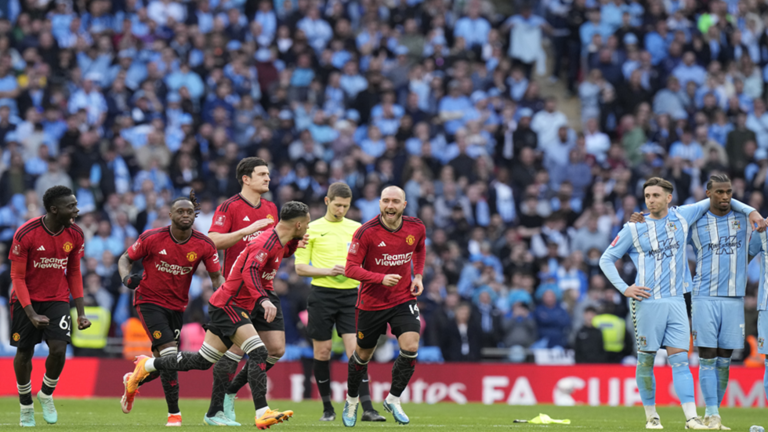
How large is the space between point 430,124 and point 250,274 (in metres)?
13.6

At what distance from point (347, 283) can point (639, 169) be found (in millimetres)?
11840

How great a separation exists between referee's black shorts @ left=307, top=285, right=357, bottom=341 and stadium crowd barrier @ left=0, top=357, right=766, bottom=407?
490cm

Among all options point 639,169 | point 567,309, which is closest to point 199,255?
point 567,309

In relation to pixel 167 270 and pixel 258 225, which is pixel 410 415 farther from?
pixel 167 270

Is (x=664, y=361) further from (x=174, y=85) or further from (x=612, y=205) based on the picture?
(x=174, y=85)

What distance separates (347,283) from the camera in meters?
13.5

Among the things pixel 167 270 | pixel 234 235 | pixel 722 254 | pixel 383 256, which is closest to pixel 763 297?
pixel 722 254

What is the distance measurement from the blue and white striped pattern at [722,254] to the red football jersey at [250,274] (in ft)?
15.5

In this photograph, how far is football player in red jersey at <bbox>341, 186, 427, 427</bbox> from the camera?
37.8 ft

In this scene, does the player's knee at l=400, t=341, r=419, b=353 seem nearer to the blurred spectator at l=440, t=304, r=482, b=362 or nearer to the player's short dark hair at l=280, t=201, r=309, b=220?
the player's short dark hair at l=280, t=201, r=309, b=220

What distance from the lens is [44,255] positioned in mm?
11586

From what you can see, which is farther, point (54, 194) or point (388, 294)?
point (388, 294)

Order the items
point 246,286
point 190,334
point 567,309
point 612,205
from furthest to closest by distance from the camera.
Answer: point 612,205 → point 567,309 → point 190,334 → point 246,286

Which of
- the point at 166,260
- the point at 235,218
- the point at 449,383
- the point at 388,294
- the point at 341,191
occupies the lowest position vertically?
the point at 449,383
